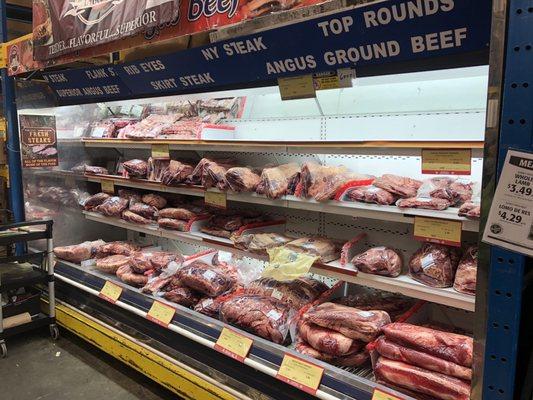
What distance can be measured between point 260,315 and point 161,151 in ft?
4.85

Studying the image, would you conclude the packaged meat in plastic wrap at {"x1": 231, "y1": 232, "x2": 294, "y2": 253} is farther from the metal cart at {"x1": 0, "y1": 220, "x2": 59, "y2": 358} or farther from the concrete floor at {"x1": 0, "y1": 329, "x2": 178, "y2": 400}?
the metal cart at {"x1": 0, "y1": 220, "x2": 59, "y2": 358}

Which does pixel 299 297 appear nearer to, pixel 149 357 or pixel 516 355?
pixel 149 357

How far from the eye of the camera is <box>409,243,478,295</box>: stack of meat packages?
1783mm

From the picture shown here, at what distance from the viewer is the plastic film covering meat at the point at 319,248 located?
2.22 m

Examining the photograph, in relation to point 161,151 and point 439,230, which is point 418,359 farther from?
point 161,151

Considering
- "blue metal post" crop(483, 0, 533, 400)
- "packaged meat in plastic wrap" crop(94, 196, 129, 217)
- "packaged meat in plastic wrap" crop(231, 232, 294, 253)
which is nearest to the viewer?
"blue metal post" crop(483, 0, 533, 400)

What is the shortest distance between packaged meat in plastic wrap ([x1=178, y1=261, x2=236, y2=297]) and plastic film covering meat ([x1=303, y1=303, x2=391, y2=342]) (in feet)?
2.44

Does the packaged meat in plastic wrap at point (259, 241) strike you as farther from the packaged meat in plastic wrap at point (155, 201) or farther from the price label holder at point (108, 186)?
the price label holder at point (108, 186)

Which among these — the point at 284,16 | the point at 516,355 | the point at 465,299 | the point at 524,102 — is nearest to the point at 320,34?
the point at 284,16

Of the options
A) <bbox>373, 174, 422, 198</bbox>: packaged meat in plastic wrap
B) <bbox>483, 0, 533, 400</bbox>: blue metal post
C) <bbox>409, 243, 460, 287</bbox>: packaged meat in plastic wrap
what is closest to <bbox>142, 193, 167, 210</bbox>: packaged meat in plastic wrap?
<bbox>373, 174, 422, 198</bbox>: packaged meat in plastic wrap

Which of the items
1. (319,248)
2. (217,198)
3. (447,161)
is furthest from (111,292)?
(447,161)

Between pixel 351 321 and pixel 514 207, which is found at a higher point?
pixel 514 207

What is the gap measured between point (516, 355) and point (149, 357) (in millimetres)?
2140

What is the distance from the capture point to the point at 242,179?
2.49 meters
